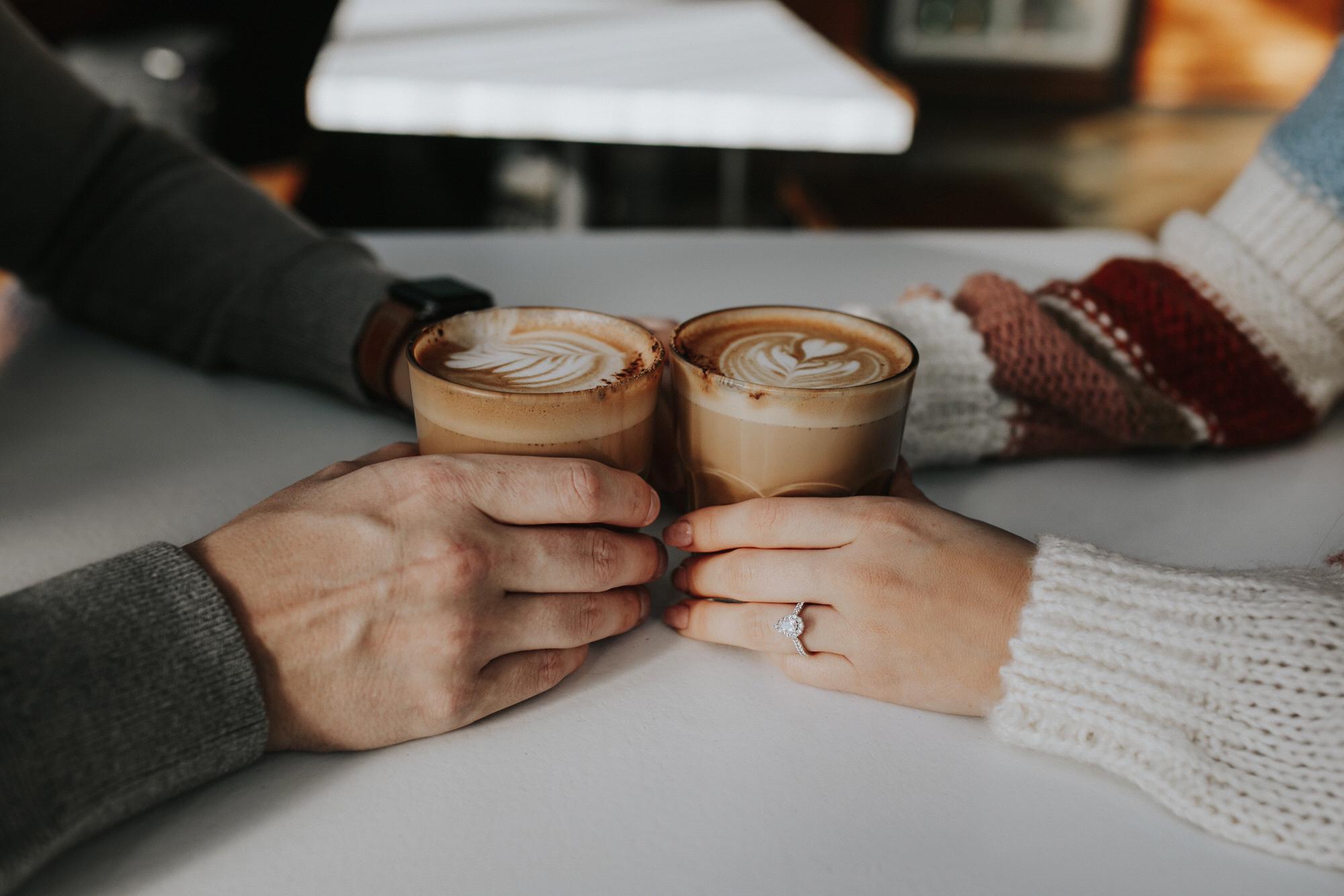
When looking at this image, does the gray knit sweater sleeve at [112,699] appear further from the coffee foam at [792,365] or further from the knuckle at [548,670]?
the coffee foam at [792,365]

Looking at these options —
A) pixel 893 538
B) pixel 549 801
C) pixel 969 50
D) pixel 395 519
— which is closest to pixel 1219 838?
pixel 893 538

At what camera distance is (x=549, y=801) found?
48 cm

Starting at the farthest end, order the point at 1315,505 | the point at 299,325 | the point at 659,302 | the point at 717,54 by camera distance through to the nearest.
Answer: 1. the point at 717,54
2. the point at 659,302
3. the point at 299,325
4. the point at 1315,505

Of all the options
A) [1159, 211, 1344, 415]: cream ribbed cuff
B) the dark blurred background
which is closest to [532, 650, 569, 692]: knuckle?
[1159, 211, 1344, 415]: cream ribbed cuff

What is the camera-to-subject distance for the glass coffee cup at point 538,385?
0.55m

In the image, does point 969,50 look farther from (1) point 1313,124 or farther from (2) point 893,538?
(2) point 893,538

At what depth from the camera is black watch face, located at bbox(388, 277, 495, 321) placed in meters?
0.86

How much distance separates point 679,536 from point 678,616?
0.05 metres

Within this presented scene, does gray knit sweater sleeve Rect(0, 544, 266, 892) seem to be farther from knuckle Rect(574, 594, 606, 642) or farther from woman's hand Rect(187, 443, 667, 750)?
knuckle Rect(574, 594, 606, 642)

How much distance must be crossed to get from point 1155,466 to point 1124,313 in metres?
0.14

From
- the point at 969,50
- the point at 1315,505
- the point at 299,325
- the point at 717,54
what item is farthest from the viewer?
the point at 969,50

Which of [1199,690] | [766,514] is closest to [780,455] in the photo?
[766,514]

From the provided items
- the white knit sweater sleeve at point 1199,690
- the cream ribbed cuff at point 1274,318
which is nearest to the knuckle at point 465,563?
the white knit sweater sleeve at point 1199,690

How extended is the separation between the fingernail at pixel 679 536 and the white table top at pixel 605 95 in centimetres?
119
